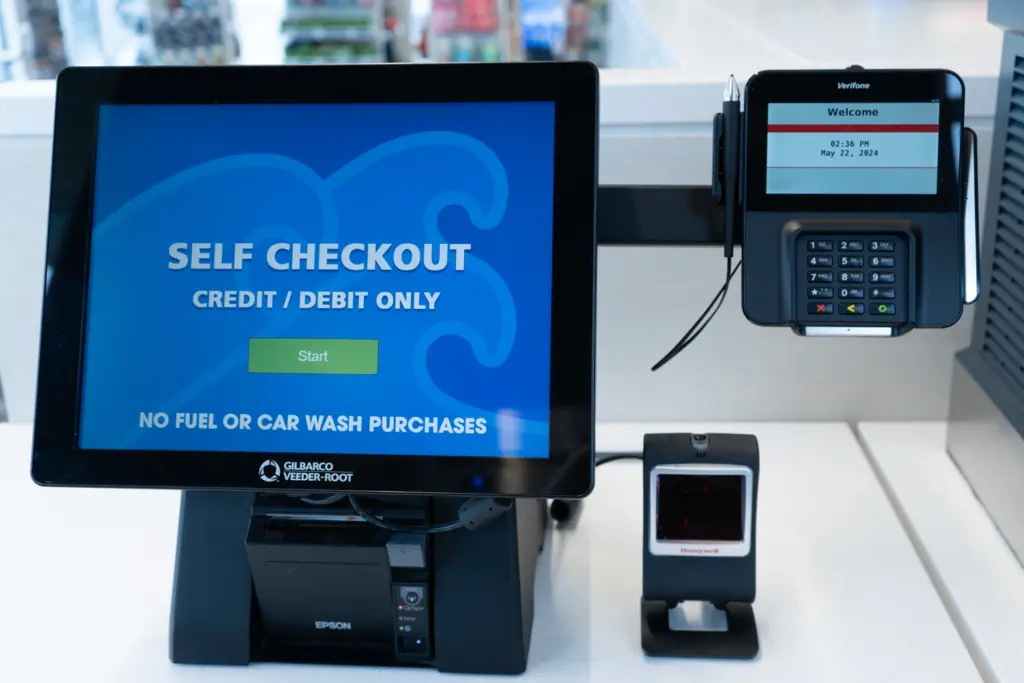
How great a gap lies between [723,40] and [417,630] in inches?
65.2

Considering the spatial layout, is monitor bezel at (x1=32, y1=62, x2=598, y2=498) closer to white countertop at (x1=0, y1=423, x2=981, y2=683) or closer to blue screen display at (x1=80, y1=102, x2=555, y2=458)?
blue screen display at (x1=80, y1=102, x2=555, y2=458)

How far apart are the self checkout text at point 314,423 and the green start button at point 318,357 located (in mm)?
39

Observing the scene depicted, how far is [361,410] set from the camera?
33.8 inches

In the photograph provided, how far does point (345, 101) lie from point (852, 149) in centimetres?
44

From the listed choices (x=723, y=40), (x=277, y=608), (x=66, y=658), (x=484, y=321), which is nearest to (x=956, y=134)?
(x=484, y=321)

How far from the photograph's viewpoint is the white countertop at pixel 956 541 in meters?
0.94

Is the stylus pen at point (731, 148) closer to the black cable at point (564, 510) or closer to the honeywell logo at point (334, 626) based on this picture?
the black cable at point (564, 510)

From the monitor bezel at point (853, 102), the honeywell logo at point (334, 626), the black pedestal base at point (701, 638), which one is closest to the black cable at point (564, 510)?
the black pedestal base at point (701, 638)

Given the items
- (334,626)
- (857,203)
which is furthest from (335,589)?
(857,203)

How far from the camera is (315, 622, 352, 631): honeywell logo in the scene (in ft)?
3.03

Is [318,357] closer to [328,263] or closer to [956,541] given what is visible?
[328,263]

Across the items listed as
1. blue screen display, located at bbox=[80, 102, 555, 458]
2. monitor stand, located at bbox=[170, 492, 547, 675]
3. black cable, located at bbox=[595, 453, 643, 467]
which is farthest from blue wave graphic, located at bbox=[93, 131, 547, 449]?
black cable, located at bbox=[595, 453, 643, 467]

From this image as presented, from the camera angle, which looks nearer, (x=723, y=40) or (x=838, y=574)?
(x=838, y=574)

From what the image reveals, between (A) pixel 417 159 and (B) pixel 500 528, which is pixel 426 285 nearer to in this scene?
(A) pixel 417 159
